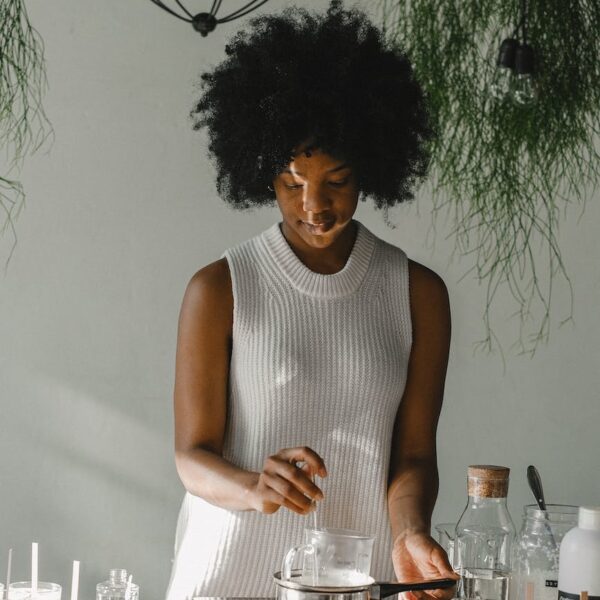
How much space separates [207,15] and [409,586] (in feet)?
4.68

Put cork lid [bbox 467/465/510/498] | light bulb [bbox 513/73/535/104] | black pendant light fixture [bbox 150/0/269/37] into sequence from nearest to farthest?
cork lid [bbox 467/465/510/498], light bulb [bbox 513/73/535/104], black pendant light fixture [bbox 150/0/269/37]

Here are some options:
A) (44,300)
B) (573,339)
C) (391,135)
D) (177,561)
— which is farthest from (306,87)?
(573,339)

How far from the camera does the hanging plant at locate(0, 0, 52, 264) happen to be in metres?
2.10

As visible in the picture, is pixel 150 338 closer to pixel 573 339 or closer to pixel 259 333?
pixel 259 333

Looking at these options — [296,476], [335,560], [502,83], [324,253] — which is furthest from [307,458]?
[502,83]

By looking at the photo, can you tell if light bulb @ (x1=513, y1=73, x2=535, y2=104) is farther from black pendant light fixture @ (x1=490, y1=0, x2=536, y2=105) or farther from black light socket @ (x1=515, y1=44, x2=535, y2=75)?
black light socket @ (x1=515, y1=44, x2=535, y2=75)

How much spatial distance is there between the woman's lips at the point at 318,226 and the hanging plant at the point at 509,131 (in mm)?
814

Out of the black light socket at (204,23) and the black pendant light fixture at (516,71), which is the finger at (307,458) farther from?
the black light socket at (204,23)

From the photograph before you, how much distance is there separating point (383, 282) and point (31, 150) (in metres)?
0.93

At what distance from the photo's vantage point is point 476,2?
2156mm

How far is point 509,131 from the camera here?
2.21 meters

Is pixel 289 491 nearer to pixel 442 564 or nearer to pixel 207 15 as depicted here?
pixel 442 564

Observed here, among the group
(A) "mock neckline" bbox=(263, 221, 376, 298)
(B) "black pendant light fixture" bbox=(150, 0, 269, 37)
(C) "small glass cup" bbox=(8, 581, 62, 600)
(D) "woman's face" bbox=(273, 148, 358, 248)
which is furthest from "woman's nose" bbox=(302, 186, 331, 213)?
(B) "black pendant light fixture" bbox=(150, 0, 269, 37)

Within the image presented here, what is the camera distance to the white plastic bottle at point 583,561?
3.71 feet
